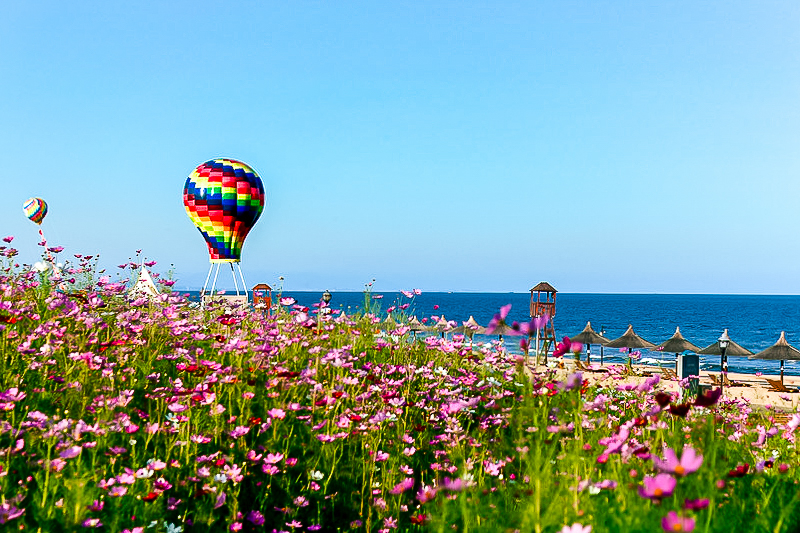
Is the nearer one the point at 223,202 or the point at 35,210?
the point at 223,202

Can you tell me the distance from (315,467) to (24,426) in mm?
2121

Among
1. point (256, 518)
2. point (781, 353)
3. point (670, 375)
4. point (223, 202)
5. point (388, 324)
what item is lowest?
point (781, 353)

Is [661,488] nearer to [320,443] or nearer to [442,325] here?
[320,443]

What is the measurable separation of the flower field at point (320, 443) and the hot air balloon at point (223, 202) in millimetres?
14754

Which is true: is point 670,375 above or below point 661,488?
below

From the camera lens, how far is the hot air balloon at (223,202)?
21.9 m

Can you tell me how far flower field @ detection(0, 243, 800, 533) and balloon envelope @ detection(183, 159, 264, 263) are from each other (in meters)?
14.8

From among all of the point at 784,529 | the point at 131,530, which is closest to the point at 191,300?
the point at 131,530

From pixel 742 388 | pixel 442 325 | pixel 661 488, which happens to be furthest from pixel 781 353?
pixel 661 488

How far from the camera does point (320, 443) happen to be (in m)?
5.00

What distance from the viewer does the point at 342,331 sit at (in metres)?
7.09

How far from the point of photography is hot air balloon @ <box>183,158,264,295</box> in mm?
21906

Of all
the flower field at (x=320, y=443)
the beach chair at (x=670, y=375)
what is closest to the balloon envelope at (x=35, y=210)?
the flower field at (x=320, y=443)

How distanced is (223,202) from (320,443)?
18.4 meters
